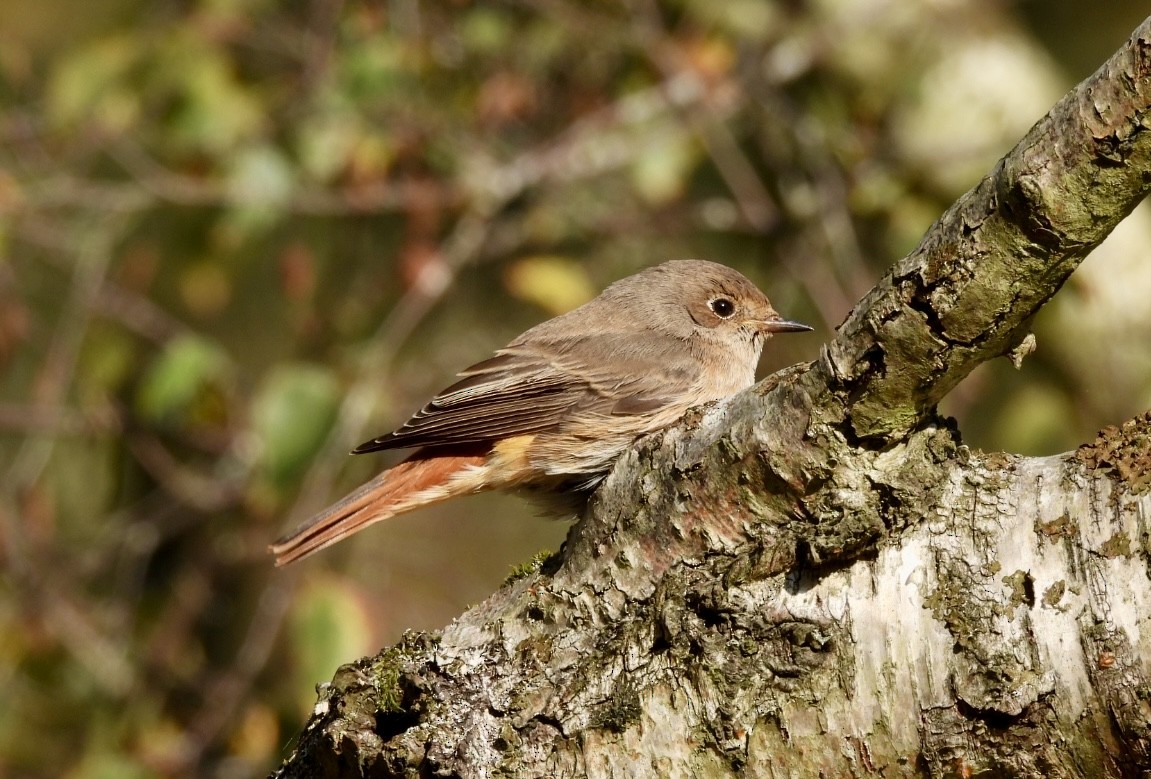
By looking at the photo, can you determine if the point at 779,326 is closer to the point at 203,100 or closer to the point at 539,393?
the point at 539,393

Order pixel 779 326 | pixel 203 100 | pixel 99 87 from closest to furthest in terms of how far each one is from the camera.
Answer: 1. pixel 779 326
2. pixel 99 87
3. pixel 203 100

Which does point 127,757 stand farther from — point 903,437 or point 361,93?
point 903,437

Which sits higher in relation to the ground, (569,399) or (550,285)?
(550,285)

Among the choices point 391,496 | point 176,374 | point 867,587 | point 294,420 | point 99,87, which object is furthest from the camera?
point 99,87

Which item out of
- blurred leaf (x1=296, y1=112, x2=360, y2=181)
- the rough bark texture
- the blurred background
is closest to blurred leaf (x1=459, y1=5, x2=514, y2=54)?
the blurred background

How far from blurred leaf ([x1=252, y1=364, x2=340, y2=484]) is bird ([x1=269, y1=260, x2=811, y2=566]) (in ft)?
2.09

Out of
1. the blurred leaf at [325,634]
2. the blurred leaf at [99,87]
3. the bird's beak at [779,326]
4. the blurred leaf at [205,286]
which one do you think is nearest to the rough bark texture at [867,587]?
the blurred leaf at [325,634]

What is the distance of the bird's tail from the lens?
4461mm

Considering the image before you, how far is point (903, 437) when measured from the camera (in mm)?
2459

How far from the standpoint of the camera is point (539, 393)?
15.9ft

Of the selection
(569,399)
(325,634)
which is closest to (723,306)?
(569,399)

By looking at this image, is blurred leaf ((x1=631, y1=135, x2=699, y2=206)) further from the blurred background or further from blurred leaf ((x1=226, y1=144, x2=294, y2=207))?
blurred leaf ((x1=226, y1=144, x2=294, y2=207))

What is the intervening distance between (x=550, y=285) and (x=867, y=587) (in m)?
3.78

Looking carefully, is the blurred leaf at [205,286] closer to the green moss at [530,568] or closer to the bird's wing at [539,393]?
the bird's wing at [539,393]
